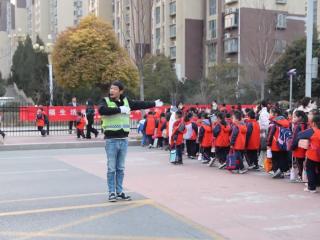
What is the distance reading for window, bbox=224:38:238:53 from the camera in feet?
167

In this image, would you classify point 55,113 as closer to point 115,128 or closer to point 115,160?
point 115,160

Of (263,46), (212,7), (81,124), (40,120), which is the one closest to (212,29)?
(212,7)

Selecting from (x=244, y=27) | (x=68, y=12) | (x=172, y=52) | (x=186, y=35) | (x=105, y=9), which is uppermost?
(x=68, y=12)

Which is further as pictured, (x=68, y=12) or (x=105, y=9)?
(x=68, y=12)

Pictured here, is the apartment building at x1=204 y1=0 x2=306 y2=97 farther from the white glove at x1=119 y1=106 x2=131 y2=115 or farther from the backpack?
the white glove at x1=119 y1=106 x2=131 y2=115

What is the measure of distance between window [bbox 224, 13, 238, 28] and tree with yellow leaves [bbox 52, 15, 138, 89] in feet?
53.3

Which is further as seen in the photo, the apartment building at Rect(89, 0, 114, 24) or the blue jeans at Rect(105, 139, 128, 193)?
the apartment building at Rect(89, 0, 114, 24)

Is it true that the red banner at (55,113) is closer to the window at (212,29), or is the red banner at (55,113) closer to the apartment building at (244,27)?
the apartment building at (244,27)

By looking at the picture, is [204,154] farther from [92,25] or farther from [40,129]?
[92,25]

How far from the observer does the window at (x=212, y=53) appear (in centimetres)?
5565

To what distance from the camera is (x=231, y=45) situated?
168ft

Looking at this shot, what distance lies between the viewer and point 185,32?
58312mm

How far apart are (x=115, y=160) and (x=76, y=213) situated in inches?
43.5

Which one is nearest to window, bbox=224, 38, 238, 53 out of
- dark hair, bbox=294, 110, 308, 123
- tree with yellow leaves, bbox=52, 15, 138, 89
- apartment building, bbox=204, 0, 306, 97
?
apartment building, bbox=204, 0, 306, 97
